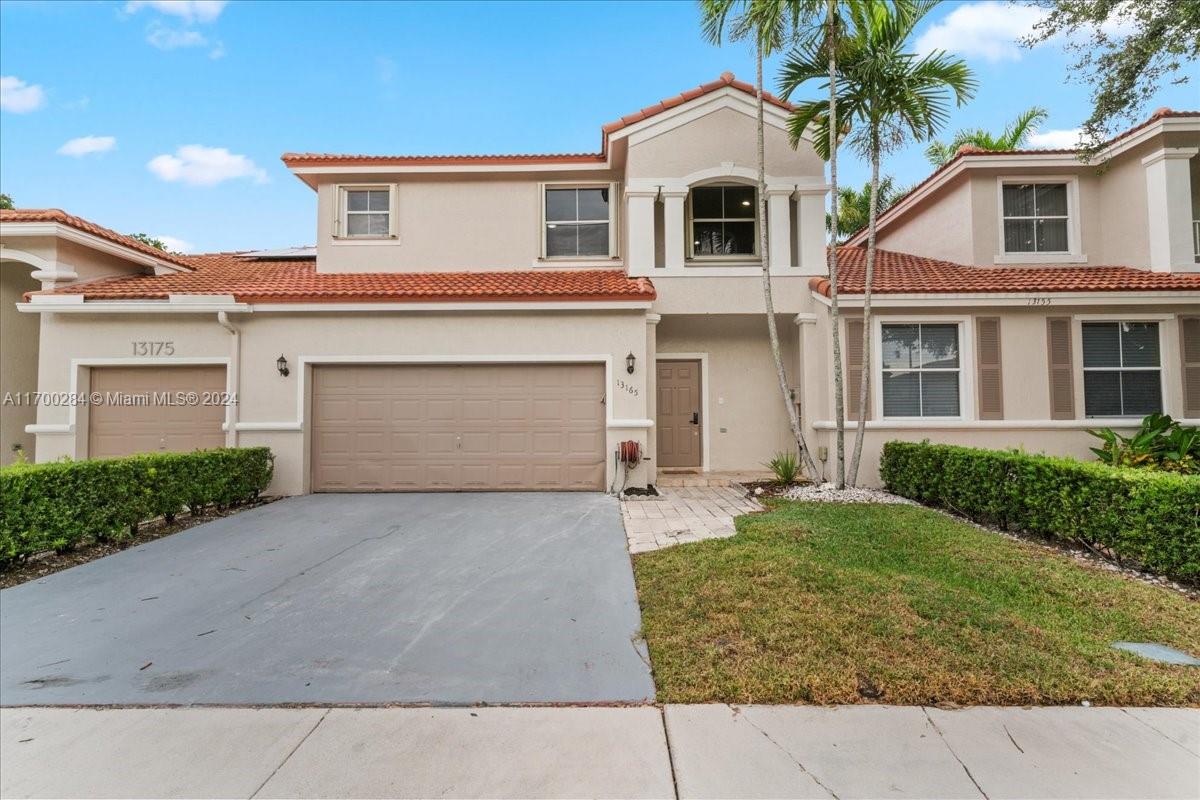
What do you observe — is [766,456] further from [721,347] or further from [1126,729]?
[1126,729]

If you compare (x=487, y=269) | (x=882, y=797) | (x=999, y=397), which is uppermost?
(x=487, y=269)

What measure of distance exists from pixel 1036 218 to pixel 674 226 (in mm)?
7949

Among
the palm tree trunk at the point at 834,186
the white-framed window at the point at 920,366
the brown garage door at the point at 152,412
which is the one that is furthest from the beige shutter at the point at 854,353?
the brown garage door at the point at 152,412

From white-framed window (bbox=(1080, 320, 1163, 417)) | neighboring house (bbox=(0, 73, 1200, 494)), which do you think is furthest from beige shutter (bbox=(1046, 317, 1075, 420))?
white-framed window (bbox=(1080, 320, 1163, 417))

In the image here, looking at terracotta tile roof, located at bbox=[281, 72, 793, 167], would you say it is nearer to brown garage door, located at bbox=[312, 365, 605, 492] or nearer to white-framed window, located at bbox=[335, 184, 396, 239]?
white-framed window, located at bbox=[335, 184, 396, 239]

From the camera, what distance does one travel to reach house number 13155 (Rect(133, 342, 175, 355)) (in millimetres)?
9406

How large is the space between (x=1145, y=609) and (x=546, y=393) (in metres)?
7.71

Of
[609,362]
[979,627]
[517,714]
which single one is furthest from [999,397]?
[517,714]

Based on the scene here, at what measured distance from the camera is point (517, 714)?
2.93m

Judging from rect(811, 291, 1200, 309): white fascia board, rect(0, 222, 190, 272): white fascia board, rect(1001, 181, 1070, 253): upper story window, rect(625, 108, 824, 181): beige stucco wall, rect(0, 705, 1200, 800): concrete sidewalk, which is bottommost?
rect(0, 705, 1200, 800): concrete sidewalk

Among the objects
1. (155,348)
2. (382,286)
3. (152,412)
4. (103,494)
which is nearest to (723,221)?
(382,286)

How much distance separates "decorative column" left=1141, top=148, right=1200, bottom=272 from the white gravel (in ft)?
24.5

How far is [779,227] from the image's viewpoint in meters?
10.3

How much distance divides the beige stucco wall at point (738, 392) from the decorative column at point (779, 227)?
1.42 meters
